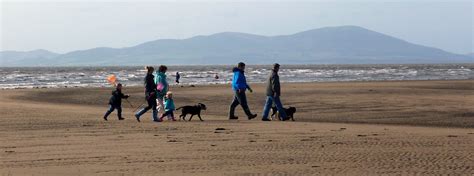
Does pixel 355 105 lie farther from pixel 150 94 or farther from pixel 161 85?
pixel 150 94

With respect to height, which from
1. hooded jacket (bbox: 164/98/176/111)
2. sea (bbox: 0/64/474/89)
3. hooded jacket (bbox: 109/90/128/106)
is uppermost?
hooded jacket (bbox: 109/90/128/106)

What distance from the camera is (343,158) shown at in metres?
10.3

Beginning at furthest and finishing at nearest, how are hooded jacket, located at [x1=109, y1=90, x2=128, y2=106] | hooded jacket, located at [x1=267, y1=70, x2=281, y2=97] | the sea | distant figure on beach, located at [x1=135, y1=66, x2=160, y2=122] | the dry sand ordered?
the sea, hooded jacket, located at [x1=267, y1=70, x2=281, y2=97], hooded jacket, located at [x1=109, y1=90, x2=128, y2=106], distant figure on beach, located at [x1=135, y1=66, x2=160, y2=122], the dry sand

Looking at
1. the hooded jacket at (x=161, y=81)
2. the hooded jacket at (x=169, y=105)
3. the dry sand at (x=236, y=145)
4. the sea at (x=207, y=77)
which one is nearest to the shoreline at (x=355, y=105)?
the dry sand at (x=236, y=145)

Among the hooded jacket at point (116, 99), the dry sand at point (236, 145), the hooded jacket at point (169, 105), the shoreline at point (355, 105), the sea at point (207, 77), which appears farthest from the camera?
the sea at point (207, 77)

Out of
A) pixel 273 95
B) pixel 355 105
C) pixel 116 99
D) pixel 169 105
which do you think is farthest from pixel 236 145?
pixel 355 105

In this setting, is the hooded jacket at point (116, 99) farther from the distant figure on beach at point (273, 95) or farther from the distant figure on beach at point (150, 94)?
the distant figure on beach at point (273, 95)

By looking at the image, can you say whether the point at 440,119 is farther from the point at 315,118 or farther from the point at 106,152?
the point at 106,152

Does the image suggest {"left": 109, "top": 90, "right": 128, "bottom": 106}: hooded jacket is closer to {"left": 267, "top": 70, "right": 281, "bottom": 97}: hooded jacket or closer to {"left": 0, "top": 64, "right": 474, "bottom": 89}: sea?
{"left": 267, "top": 70, "right": 281, "bottom": 97}: hooded jacket

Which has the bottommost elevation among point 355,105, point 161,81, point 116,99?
point 355,105

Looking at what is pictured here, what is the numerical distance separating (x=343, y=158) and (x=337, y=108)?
39.9 feet

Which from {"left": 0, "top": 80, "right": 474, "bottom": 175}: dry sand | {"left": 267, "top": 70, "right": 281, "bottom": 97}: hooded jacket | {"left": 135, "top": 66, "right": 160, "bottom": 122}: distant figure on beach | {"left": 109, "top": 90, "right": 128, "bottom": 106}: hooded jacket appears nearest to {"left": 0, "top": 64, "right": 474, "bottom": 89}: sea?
{"left": 109, "top": 90, "right": 128, "bottom": 106}: hooded jacket

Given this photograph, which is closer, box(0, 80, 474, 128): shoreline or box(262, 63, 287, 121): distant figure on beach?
box(262, 63, 287, 121): distant figure on beach

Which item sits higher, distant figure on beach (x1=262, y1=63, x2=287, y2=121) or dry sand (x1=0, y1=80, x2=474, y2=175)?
distant figure on beach (x1=262, y1=63, x2=287, y2=121)
